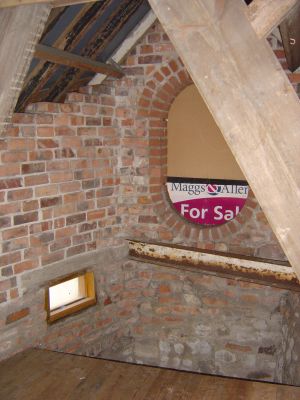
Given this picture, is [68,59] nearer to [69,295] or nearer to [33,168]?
[33,168]

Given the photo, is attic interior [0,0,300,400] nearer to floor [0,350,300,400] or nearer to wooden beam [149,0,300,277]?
floor [0,350,300,400]

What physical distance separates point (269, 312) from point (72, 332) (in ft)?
5.31

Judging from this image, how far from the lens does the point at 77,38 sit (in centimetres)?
268

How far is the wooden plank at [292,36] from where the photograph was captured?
215 centimetres

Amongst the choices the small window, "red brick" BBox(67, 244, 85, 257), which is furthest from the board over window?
the small window

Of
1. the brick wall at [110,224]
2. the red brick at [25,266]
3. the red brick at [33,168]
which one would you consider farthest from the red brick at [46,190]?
the red brick at [25,266]

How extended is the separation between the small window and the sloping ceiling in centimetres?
139

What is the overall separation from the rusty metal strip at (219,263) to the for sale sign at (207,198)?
30cm

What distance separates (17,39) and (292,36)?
5.55 feet

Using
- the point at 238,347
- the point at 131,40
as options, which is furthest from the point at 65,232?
the point at 238,347

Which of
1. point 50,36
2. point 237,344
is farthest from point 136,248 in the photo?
point 50,36

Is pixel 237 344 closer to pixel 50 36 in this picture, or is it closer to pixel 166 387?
pixel 166 387

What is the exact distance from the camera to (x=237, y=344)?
12.0 ft

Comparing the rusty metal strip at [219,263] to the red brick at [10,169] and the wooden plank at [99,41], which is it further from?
the wooden plank at [99,41]
